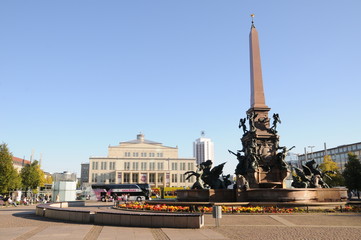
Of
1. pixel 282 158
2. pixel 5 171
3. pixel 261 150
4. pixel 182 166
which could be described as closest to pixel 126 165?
pixel 182 166

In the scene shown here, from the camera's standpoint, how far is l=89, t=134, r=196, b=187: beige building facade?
405 feet

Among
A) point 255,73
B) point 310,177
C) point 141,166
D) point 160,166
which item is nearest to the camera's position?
point 310,177

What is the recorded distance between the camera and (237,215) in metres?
19.0

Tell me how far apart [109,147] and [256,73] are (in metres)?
106

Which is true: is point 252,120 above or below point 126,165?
below

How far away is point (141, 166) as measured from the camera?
126 metres

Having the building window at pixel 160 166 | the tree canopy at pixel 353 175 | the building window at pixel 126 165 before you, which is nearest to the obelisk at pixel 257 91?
the tree canopy at pixel 353 175

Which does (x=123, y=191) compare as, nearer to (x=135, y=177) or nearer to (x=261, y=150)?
(x=261, y=150)

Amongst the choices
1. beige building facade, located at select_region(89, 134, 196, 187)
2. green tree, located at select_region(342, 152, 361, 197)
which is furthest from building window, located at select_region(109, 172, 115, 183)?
green tree, located at select_region(342, 152, 361, 197)

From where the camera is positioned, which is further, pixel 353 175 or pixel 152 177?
pixel 152 177

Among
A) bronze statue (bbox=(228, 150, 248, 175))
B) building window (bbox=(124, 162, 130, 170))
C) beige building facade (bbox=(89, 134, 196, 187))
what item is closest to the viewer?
bronze statue (bbox=(228, 150, 248, 175))

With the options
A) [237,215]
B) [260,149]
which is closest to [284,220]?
Answer: [237,215]

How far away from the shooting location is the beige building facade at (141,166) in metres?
123

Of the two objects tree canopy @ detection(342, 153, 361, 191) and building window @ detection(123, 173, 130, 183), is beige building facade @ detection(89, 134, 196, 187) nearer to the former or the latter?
building window @ detection(123, 173, 130, 183)
